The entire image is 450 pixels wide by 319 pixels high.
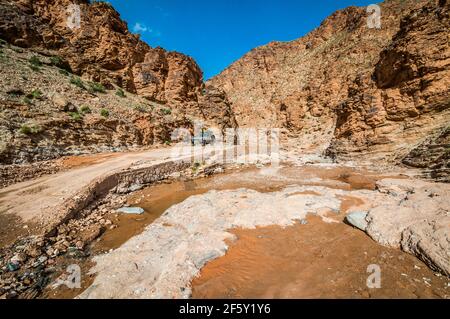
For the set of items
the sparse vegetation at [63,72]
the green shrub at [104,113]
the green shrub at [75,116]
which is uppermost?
the sparse vegetation at [63,72]

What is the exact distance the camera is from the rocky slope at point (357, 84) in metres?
12.4

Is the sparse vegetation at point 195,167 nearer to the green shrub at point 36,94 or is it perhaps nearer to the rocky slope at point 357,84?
the rocky slope at point 357,84

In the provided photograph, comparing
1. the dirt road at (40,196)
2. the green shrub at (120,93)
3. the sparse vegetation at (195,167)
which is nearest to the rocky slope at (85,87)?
the green shrub at (120,93)

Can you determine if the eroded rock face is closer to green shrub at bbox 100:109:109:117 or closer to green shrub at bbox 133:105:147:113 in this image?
green shrub at bbox 133:105:147:113

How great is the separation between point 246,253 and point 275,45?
54904 mm

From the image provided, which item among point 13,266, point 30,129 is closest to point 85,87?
point 30,129

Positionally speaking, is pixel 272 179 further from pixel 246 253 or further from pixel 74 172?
pixel 74 172

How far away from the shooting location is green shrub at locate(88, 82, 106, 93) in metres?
21.5

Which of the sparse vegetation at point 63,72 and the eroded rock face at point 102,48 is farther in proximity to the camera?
A: the eroded rock face at point 102,48

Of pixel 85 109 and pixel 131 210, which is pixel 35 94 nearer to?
pixel 85 109

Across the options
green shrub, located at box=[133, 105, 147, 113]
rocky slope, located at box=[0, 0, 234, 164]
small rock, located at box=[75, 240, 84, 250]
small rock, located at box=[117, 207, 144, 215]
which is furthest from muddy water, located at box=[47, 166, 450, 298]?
green shrub, located at box=[133, 105, 147, 113]

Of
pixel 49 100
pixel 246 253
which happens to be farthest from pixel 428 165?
pixel 49 100

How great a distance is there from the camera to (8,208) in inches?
272

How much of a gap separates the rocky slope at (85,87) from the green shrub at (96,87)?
0.33ft
